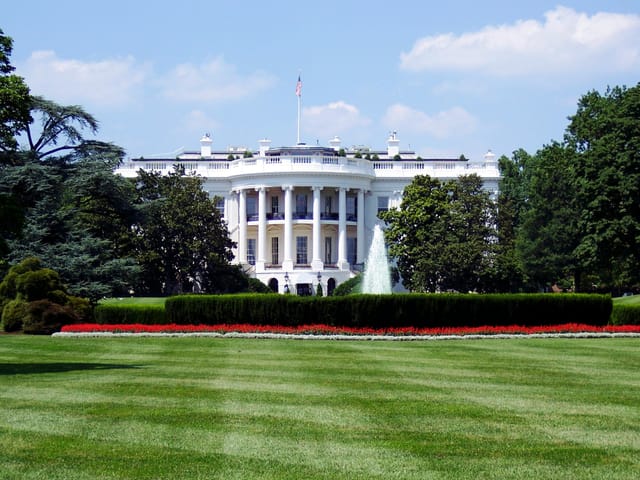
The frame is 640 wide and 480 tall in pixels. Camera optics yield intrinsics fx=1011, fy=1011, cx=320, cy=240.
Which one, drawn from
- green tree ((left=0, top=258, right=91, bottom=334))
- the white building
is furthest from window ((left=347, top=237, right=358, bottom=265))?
green tree ((left=0, top=258, right=91, bottom=334))

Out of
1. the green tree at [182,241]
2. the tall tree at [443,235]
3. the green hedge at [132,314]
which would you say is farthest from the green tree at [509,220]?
the green hedge at [132,314]

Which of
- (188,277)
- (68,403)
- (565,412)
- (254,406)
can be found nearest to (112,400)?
(68,403)

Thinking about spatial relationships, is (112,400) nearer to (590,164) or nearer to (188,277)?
(590,164)

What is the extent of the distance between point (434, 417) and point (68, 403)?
5.37 meters

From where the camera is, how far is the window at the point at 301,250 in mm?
88188

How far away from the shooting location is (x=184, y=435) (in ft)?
40.5

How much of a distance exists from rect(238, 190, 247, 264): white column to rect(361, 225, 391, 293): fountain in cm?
1221

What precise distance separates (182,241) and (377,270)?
1416cm

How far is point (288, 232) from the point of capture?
85.6 meters

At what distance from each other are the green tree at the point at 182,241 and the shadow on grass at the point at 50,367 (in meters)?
46.4

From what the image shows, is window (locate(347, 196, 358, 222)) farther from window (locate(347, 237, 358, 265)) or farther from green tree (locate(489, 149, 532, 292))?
green tree (locate(489, 149, 532, 292))

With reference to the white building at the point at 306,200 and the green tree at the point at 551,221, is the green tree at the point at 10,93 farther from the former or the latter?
the white building at the point at 306,200

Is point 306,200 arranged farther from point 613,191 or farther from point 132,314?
point 132,314

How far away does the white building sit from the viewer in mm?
85438
